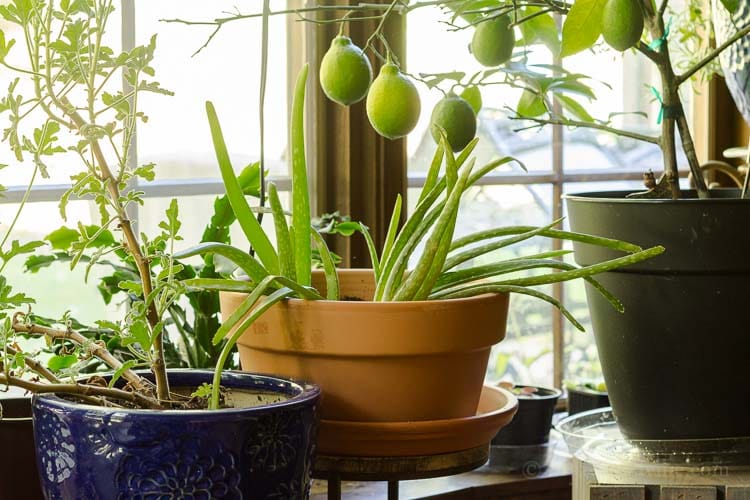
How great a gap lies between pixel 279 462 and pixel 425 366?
0.14 metres

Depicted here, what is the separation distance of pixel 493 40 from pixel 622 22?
0.16 meters

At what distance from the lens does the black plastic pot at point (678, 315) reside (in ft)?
2.54

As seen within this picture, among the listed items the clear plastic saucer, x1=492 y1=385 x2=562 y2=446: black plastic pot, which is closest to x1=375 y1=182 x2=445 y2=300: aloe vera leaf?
the clear plastic saucer

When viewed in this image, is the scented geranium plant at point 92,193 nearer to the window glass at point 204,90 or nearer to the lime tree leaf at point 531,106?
the lime tree leaf at point 531,106

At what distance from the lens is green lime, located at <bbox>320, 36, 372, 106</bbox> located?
771mm

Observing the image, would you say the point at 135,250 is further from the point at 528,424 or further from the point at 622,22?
the point at 528,424

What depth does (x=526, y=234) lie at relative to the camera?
30.2 inches

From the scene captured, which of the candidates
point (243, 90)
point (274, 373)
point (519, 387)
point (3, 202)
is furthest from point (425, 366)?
point (519, 387)

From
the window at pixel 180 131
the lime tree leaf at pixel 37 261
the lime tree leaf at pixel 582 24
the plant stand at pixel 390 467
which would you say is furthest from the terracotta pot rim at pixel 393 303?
the window at pixel 180 131

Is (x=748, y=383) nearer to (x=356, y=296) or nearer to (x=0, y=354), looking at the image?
(x=356, y=296)

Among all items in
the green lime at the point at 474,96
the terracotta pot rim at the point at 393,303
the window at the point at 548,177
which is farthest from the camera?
the window at the point at 548,177

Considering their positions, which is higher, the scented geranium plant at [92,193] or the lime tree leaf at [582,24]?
the lime tree leaf at [582,24]

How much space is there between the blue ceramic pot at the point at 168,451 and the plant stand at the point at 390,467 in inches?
4.0

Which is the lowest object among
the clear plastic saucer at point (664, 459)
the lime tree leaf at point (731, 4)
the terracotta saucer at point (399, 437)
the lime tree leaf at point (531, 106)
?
the clear plastic saucer at point (664, 459)
